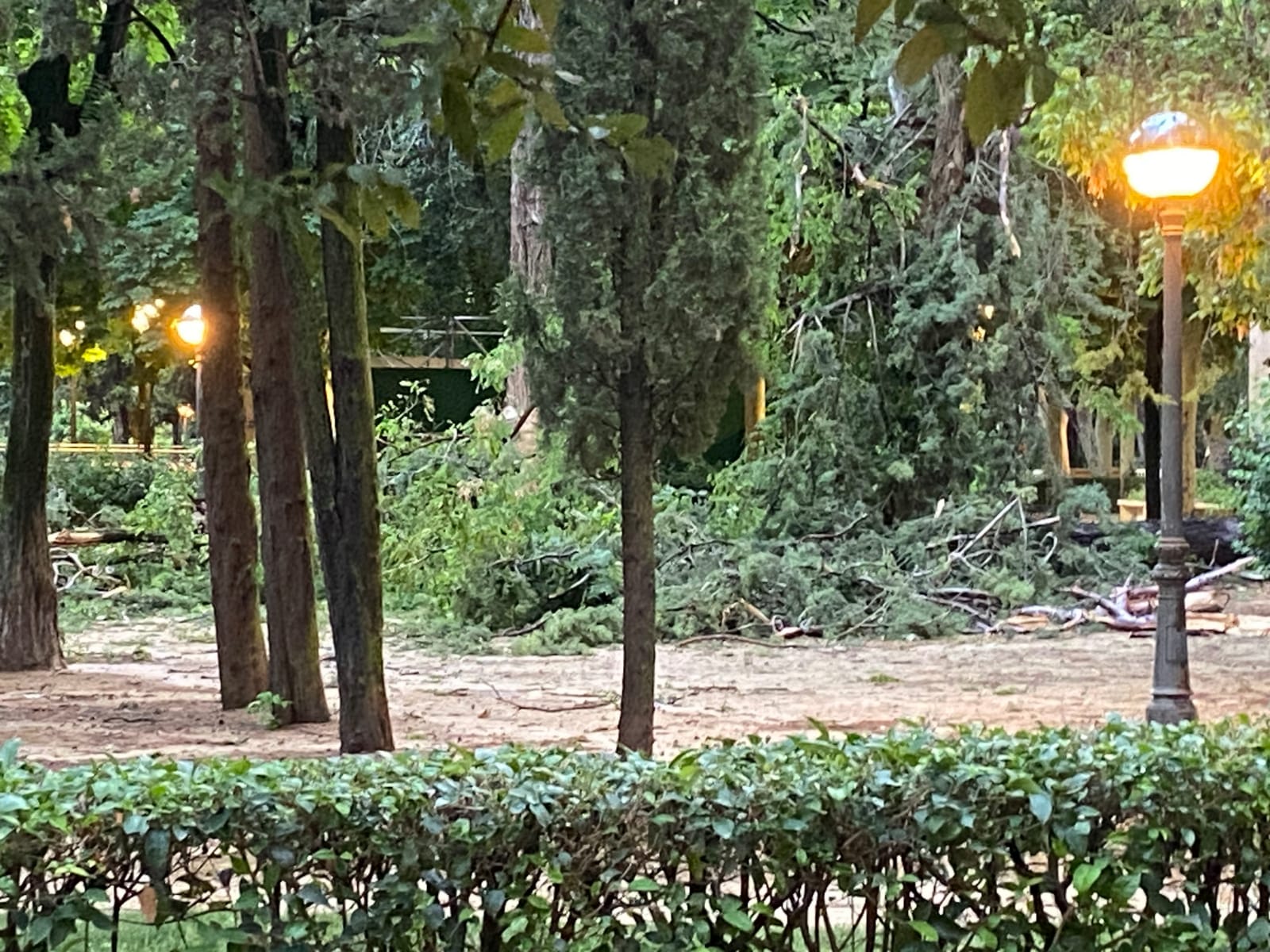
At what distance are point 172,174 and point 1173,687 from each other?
877 centimetres

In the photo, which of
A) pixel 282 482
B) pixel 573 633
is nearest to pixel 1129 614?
pixel 573 633

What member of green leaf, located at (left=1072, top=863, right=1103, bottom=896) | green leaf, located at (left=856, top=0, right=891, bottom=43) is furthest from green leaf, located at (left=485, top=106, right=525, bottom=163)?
green leaf, located at (left=1072, top=863, right=1103, bottom=896)

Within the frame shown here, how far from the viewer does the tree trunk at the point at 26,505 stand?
1331cm

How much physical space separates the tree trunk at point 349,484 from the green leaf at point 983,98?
18.0 feet

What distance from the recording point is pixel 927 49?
2100 mm

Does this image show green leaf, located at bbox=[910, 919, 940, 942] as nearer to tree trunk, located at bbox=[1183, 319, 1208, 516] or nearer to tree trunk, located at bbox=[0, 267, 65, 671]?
tree trunk, located at bbox=[0, 267, 65, 671]

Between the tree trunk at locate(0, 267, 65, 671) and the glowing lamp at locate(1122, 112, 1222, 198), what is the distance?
9.37 m

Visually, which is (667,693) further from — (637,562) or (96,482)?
(96,482)

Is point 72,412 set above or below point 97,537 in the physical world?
above

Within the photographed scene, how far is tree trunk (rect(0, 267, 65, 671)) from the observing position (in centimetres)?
1331

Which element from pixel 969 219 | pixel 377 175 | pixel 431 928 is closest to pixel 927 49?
pixel 377 175

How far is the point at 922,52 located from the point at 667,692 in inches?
392

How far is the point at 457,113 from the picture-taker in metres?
2.21

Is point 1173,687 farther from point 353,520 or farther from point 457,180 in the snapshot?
point 457,180
